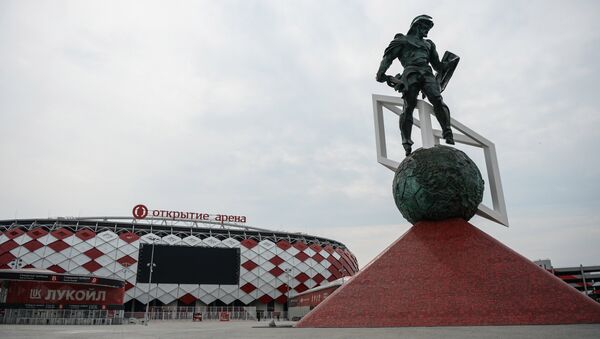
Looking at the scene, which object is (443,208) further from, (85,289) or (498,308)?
(85,289)

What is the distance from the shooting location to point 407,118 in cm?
1244

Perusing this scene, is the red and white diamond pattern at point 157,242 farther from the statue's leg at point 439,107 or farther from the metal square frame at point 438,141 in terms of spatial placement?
the statue's leg at point 439,107

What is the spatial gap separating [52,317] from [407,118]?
21516 millimetres

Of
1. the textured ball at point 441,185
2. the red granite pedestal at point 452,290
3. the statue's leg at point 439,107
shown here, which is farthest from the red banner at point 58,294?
the statue's leg at point 439,107

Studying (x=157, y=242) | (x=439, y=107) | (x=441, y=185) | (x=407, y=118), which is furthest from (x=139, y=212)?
(x=441, y=185)

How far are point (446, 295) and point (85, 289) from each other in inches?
960

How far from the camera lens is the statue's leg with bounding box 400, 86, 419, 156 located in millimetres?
11812

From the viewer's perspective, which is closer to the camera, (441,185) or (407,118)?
(441,185)

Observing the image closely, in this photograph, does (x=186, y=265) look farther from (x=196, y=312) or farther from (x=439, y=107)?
(x=439, y=107)

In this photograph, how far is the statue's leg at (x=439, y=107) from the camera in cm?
1156

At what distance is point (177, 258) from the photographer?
3884 centimetres

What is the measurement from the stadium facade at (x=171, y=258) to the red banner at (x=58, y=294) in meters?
9.66

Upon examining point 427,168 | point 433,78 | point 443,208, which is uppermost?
point 433,78

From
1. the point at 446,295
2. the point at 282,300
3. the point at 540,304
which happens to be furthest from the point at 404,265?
the point at 282,300
